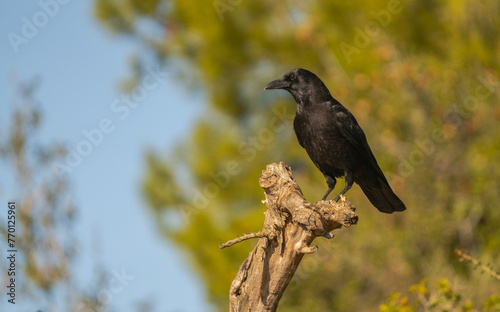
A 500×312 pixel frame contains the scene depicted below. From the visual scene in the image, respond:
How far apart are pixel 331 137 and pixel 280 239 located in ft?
4.48

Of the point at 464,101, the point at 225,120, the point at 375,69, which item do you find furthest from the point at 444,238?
the point at 225,120

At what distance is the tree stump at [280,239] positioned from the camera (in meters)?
3.65

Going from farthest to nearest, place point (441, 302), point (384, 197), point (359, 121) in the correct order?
point (359, 121) < point (384, 197) < point (441, 302)

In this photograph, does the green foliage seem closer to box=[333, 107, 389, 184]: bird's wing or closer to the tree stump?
the tree stump

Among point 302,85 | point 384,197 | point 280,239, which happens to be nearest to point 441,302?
point 280,239

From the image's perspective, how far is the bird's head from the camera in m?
5.07

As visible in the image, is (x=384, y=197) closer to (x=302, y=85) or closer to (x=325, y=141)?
(x=325, y=141)

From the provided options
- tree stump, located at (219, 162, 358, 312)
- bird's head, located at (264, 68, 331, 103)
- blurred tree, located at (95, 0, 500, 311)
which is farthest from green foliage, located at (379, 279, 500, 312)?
blurred tree, located at (95, 0, 500, 311)

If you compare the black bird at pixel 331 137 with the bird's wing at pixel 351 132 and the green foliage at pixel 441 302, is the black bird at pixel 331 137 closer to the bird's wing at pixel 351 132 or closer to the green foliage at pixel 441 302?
the bird's wing at pixel 351 132

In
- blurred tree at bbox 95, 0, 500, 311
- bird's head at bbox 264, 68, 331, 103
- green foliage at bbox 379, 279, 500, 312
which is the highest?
bird's head at bbox 264, 68, 331, 103

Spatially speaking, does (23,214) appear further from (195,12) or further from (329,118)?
(195,12)

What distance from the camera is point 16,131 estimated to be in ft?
20.7

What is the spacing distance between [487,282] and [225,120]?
25.0ft

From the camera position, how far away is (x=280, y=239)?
12.5 ft
